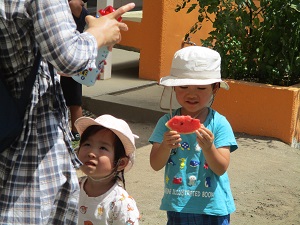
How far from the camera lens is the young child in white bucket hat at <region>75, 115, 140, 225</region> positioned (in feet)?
12.2

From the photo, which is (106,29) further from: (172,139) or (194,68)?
(194,68)

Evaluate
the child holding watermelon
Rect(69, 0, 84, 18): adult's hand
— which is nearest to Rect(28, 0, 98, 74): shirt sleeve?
the child holding watermelon

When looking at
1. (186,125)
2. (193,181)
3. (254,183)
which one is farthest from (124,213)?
(254,183)

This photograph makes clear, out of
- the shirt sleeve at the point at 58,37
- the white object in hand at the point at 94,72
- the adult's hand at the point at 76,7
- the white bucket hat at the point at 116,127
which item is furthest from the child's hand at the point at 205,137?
the adult's hand at the point at 76,7

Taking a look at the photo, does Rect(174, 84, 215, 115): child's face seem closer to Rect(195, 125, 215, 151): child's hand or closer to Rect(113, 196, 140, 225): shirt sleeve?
Rect(195, 125, 215, 151): child's hand

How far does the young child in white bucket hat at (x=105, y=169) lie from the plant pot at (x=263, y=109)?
328 centimetres

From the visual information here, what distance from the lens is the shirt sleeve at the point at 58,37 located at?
2.76 metres

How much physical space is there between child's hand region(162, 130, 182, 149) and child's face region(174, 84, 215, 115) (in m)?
0.27

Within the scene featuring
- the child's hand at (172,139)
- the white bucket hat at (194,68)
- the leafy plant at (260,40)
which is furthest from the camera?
the leafy plant at (260,40)

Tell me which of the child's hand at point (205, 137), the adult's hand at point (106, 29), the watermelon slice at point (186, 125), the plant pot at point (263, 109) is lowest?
the plant pot at point (263, 109)

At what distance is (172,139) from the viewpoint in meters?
3.66

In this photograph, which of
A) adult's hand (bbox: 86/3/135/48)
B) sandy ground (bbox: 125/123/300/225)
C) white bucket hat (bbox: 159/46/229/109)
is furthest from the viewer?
sandy ground (bbox: 125/123/300/225)

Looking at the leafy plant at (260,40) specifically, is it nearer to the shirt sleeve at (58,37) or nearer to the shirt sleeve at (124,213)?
the shirt sleeve at (124,213)

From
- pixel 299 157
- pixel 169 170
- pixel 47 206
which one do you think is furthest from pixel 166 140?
pixel 299 157
